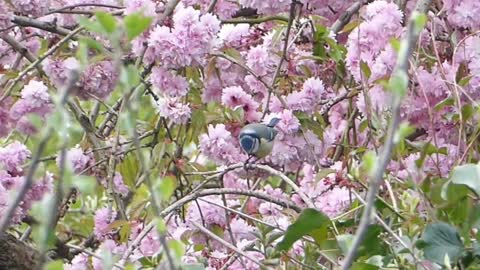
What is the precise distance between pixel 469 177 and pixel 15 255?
73 centimetres

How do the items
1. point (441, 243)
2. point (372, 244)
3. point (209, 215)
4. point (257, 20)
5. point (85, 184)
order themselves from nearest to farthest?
point (85, 184) → point (441, 243) → point (372, 244) → point (209, 215) → point (257, 20)

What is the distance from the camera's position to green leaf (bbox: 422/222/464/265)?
1078 mm

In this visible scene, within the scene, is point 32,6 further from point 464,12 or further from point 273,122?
point 464,12

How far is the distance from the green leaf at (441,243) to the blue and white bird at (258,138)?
0.66 metres

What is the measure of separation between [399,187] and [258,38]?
0.63 m

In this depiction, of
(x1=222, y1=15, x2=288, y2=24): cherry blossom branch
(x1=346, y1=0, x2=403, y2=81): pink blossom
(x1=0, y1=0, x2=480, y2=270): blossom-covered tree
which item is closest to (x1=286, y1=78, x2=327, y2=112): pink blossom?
(x1=0, y1=0, x2=480, y2=270): blossom-covered tree

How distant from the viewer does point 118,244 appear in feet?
5.91

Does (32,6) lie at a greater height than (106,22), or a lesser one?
greater

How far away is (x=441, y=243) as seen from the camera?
42.9 inches

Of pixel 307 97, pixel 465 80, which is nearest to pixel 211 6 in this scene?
pixel 307 97

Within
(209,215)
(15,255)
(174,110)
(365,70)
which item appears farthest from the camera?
(174,110)

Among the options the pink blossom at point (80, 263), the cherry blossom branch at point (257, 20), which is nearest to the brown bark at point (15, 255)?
the pink blossom at point (80, 263)

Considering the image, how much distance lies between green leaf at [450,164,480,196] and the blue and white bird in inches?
25.3

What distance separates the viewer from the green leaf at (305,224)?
4.01ft
